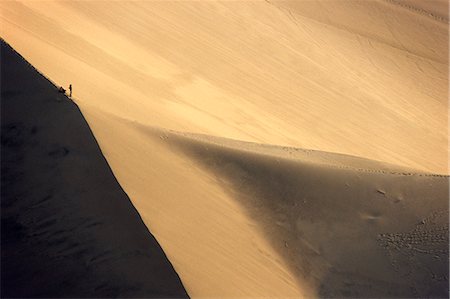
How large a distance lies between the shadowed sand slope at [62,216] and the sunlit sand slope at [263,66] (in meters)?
2.56

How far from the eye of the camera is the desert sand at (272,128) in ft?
22.3

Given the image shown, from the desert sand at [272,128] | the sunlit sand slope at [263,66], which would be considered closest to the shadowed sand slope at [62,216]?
the desert sand at [272,128]

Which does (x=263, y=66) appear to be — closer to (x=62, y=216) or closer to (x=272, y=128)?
(x=272, y=128)

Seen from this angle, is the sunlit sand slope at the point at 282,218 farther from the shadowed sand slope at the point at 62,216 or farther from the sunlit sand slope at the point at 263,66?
the sunlit sand slope at the point at 263,66

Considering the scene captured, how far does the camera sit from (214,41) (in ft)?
47.7

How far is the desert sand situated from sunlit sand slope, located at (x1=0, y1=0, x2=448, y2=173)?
0.16 ft

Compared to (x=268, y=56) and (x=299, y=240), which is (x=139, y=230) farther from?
(x=268, y=56)

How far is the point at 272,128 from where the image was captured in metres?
11.8

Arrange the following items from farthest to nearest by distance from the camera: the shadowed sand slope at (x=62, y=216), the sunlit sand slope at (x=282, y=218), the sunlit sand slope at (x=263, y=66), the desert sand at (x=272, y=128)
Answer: the sunlit sand slope at (x=263, y=66), the desert sand at (x=272, y=128), the sunlit sand slope at (x=282, y=218), the shadowed sand slope at (x=62, y=216)

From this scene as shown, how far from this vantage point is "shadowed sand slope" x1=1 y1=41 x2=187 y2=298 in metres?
5.50

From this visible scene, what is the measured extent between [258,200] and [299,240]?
2.99 feet

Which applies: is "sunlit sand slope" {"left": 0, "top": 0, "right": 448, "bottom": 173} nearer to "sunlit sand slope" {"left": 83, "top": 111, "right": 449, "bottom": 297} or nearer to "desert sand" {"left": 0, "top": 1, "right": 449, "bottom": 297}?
"desert sand" {"left": 0, "top": 1, "right": 449, "bottom": 297}

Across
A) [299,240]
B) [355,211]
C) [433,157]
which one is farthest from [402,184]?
[433,157]

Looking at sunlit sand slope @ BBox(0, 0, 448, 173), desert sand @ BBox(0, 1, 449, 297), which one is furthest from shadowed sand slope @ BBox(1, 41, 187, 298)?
sunlit sand slope @ BBox(0, 0, 448, 173)
